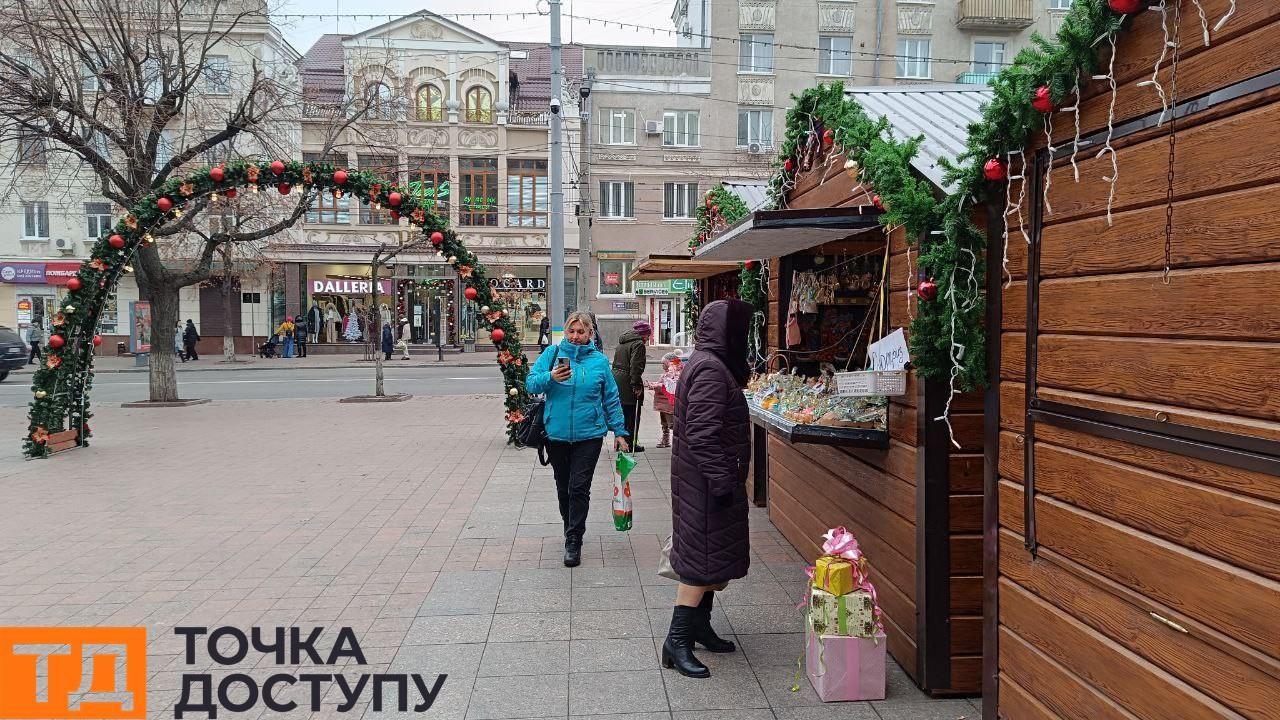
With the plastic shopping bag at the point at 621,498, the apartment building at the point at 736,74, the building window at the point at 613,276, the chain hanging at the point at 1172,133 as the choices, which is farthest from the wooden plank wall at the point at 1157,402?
the building window at the point at 613,276

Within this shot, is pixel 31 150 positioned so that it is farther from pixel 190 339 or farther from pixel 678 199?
pixel 678 199

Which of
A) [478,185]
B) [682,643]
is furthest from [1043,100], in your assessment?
[478,185]

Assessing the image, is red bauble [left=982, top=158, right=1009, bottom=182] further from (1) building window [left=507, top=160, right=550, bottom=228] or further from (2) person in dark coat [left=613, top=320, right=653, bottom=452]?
(1) building window [left=507, top=160, right=550, bottom=228]

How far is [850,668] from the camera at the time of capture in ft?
12.1

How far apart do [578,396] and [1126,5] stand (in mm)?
3932

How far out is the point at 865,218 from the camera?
4.27m

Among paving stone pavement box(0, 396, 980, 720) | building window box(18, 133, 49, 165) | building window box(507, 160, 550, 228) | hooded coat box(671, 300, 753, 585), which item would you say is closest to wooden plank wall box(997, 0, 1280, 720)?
paving stone pavement box(0, 396, 980, 720)

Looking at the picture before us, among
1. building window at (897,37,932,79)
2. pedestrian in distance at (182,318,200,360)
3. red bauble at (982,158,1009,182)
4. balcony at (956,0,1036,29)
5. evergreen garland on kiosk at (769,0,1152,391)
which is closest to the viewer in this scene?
evergreen garland on kiosk at (769,0,1152,391)

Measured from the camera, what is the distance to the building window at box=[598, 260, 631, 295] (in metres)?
33.3

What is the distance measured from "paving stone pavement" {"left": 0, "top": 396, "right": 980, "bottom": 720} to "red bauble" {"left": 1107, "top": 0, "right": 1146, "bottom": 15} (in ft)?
9.17

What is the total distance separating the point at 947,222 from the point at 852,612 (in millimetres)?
1723

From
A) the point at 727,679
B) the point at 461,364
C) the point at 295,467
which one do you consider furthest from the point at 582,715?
the point at 461,364

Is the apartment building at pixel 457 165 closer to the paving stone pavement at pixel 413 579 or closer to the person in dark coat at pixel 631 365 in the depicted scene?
the person in dark coat at pixel 631 365

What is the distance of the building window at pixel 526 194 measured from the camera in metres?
32.7
